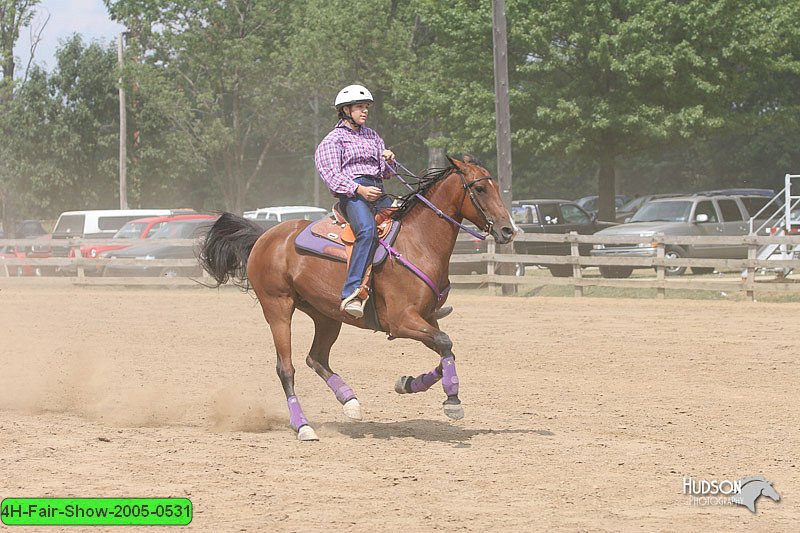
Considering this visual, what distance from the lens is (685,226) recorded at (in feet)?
86.9

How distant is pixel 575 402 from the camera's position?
34.2 ft

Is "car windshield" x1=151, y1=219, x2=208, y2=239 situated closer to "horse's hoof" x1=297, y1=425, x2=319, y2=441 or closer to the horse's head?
"horse's hoof" x1=297, y1=425, x2=319, y2=441

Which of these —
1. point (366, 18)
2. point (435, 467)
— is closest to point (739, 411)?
point (435, 467)

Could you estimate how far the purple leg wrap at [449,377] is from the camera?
8.17 metres

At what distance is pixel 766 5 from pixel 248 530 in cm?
3007

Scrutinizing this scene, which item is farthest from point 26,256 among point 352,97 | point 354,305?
point 354,305

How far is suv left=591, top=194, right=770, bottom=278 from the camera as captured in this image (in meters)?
25.9

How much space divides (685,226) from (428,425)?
60.9 feet

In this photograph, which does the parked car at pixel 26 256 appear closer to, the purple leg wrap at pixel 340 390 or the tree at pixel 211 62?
the tree at pixel 211 62

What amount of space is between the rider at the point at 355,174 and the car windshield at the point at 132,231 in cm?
2042

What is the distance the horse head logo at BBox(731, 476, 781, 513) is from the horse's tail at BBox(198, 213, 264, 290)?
504 cm

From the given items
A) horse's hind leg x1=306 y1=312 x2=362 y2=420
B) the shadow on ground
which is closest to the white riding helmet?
horse's hind leg x1=306 y1=312 x2=362 y2=420

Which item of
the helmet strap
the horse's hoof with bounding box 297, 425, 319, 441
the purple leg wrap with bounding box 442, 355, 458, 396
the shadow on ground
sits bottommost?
the shadow on ground

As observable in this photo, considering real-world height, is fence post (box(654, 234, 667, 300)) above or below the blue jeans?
below
